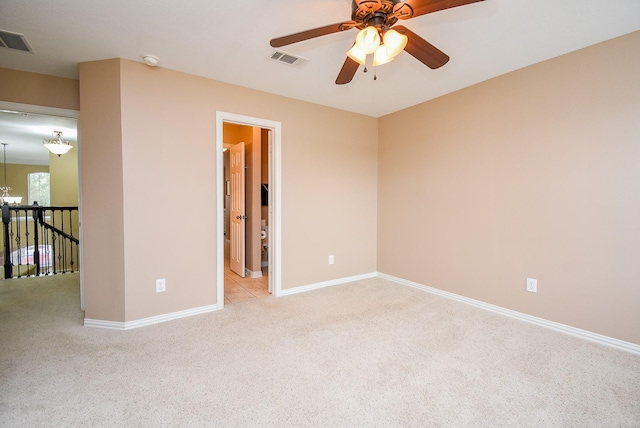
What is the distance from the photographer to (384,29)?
5.48 ft

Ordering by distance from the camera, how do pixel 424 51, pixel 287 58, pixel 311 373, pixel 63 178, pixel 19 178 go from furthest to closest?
pixel 19 178, pixel 63 178, pixel 287 58, pixel 311 373, pixel 424 51

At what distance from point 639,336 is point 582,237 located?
82cm

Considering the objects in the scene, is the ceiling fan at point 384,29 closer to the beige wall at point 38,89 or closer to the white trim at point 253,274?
the beige wall at point 38,89

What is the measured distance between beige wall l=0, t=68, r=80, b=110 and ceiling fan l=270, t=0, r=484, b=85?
8.47ft

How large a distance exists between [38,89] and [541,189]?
5018mm

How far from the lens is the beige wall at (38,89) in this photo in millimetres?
2736

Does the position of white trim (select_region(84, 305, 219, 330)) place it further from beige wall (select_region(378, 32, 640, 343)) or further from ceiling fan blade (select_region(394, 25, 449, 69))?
ceiling fan blade (select_region(394, 25, 449, 69))

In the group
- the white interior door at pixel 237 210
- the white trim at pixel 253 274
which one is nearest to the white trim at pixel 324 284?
the white trim at pixel 253 274

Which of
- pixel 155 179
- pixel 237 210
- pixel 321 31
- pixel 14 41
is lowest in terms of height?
pixel 237 210

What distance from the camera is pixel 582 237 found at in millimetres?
2475

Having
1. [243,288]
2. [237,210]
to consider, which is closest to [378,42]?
[243,288]

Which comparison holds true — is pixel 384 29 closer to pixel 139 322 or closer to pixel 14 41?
pixel 14 41

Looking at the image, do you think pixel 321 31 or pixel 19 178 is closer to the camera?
pixel 321 31

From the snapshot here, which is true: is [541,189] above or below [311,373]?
above
